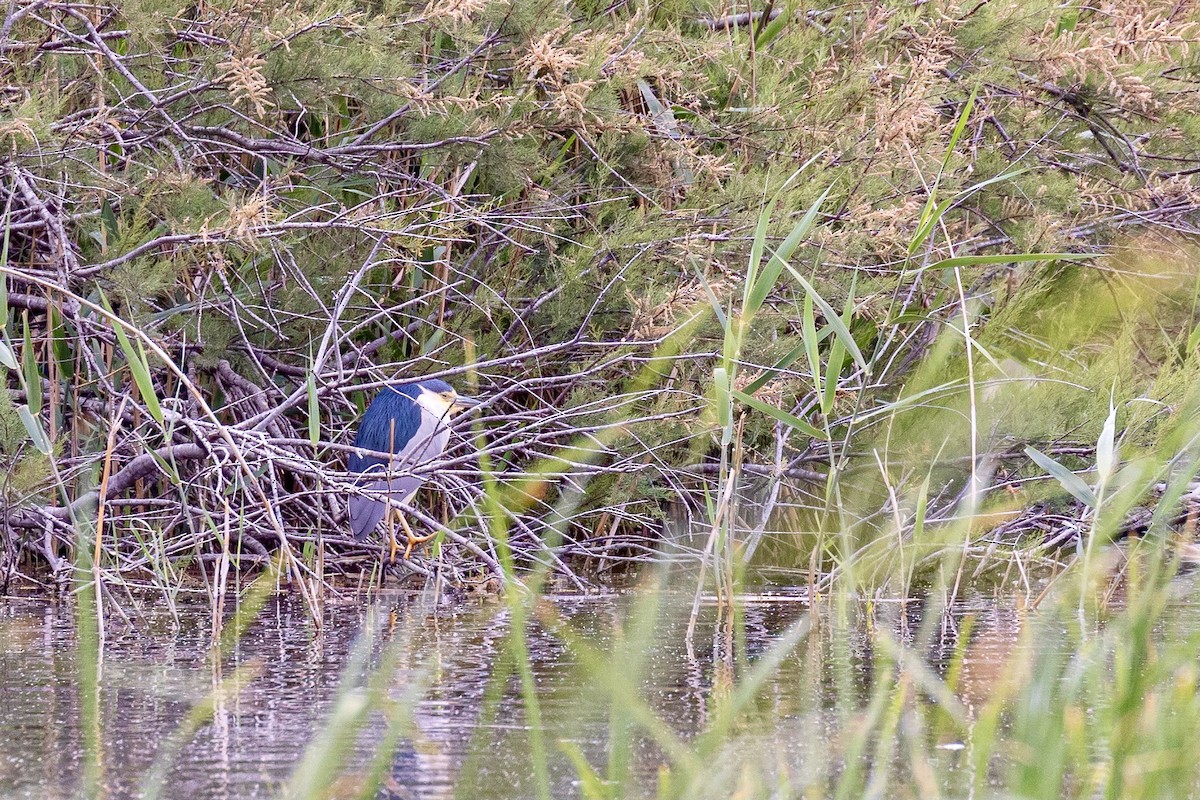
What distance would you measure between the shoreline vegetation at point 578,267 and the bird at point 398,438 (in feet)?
0.34

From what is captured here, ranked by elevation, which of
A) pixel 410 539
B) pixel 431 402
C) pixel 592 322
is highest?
pixel 592 322

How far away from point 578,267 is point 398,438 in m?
0.98

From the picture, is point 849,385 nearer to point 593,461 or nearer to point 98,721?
point 593,461

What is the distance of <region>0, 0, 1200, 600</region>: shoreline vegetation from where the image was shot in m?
4.32

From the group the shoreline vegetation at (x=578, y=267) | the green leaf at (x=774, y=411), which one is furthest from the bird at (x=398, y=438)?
the green leaf at (x=774, y=411)

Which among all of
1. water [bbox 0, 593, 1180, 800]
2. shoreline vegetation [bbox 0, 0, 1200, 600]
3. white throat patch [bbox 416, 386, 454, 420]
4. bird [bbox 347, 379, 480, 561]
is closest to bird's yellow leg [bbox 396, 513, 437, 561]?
bird [bbox 347, 379, 480, 561]

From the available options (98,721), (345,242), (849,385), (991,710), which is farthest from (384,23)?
(991,710)

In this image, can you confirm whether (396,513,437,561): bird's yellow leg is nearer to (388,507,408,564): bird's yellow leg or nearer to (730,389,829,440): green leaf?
(388,507,408,564): bird's yellow leg

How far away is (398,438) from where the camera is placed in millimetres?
5309

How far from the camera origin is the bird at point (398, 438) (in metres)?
4.81

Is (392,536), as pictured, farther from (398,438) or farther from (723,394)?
(723,394)

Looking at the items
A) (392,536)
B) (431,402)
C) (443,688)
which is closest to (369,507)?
(392,536)

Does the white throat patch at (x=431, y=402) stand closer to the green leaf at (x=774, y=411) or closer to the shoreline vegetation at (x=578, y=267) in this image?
the shoreline vegetation at (x=578, y=267)

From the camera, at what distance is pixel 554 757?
2.50m
